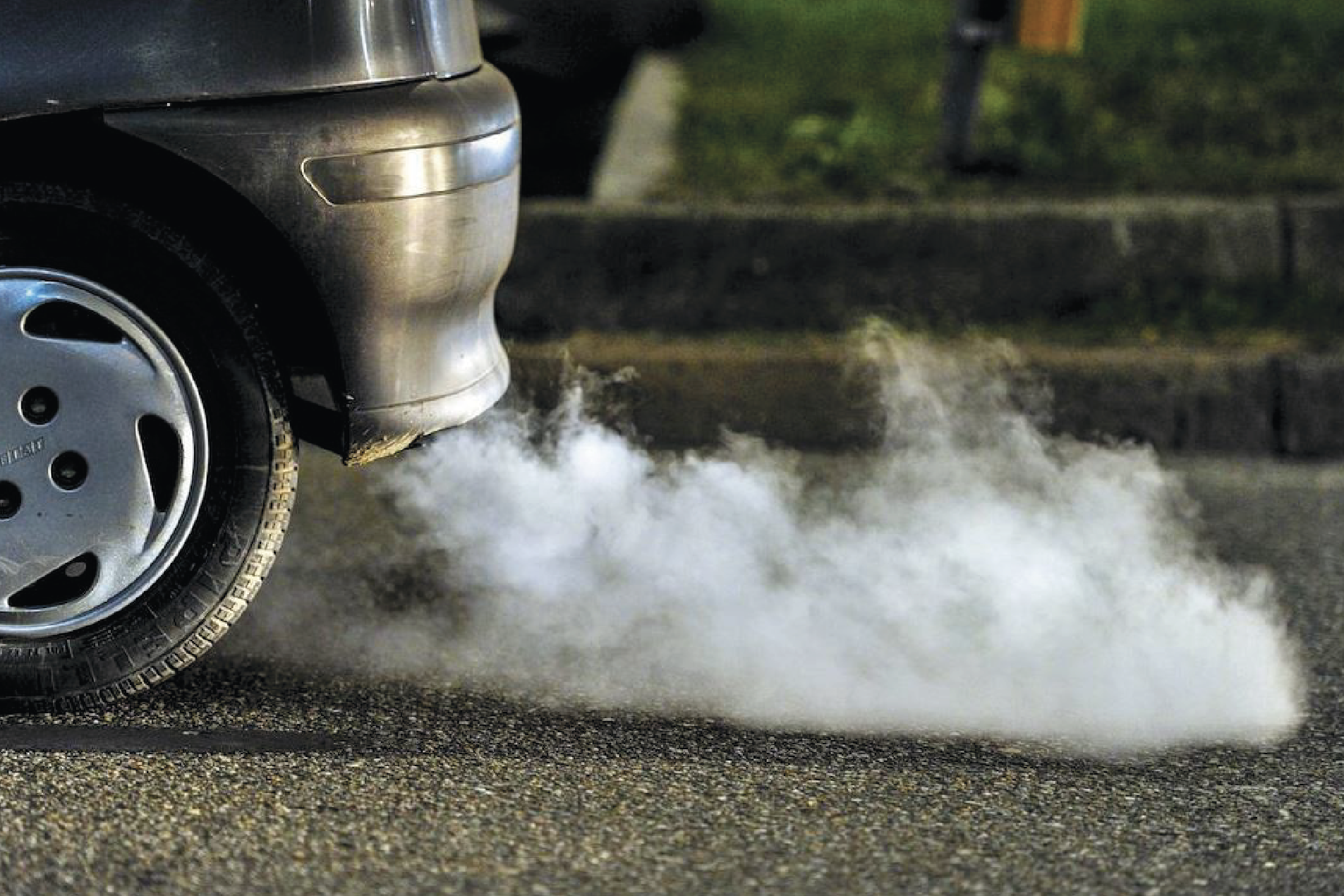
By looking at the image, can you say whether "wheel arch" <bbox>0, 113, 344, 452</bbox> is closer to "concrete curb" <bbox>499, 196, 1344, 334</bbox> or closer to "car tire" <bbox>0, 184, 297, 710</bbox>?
"car tire" <bbox>0, 184, 297, 710</bbox>

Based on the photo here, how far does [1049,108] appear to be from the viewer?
716cm

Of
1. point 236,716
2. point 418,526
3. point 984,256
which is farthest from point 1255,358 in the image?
point 236,716

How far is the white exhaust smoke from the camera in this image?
3535 mm

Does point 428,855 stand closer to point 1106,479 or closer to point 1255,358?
point 1106,479

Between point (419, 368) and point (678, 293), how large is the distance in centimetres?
273

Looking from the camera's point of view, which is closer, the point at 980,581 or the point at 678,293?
the point at 980,581


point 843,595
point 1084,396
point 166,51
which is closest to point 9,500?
point 166,51

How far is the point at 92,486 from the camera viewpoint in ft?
10.5

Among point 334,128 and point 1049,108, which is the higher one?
point 334,128

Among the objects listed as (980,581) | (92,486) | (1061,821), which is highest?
(92,486)

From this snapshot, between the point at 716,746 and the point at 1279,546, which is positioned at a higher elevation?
the point at 716,746

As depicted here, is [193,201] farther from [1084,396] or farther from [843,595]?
[1084,396]

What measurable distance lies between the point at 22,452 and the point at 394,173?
0.75 metres

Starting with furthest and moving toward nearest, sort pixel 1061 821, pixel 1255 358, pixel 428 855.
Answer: pixel 1255 358, pixel 1061 821, pixel 428 855
